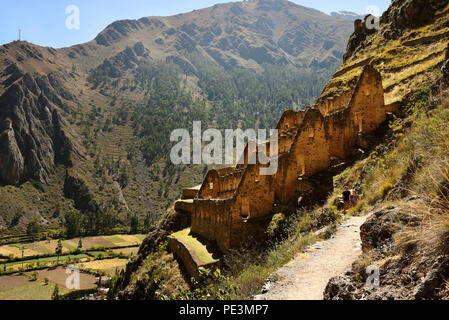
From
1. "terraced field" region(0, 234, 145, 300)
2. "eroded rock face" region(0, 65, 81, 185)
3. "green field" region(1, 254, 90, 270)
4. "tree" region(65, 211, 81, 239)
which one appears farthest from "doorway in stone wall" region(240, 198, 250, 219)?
"eroded rock face" region(0, 65, 81, 185)

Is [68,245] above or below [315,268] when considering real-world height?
below

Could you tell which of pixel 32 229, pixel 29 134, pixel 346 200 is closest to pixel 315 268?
pixel 346 200

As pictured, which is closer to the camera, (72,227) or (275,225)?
(275,225)

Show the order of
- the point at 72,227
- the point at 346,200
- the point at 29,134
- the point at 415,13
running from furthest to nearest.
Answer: the point at 29,134 < the point at 72,227 < the point at 415,13 < the point at 346,200

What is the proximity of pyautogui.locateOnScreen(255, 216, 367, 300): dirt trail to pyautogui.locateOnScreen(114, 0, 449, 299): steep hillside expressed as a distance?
543 mm

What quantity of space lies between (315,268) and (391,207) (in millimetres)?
2307

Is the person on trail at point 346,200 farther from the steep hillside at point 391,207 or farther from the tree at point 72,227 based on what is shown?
the tree at point 72,227

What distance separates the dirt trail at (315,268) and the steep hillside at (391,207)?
543 millimetres

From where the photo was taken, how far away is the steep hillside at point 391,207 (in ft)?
17.0

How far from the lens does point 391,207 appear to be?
277 inches

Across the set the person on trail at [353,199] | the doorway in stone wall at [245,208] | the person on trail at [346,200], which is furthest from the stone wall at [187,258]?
the person on trail at [353,199]

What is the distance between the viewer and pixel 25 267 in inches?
3019

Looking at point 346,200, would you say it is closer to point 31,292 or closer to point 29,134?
point 31,292

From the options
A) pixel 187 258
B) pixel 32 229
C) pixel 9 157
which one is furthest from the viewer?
pixel 9 157
